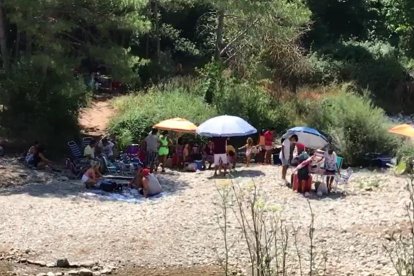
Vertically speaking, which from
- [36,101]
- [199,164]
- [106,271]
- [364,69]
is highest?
[364,69]

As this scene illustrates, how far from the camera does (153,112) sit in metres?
20.9

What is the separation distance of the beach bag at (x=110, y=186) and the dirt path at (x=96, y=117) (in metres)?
5.69

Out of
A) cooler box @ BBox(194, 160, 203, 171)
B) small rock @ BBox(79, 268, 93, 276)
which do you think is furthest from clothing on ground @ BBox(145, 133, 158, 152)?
small rock @ BBox(79, 268, 93, 276)

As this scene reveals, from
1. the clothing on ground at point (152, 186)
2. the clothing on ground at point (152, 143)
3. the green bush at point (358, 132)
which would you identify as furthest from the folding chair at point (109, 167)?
the green bush at point (358, 132)

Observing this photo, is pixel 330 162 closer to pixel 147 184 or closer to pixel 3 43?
pixel 147 184

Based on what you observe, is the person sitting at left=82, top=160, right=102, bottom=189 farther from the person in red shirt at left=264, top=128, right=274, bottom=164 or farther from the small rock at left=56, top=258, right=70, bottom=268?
the person in red shirt at left=264, top=128, right=274, bottom=164

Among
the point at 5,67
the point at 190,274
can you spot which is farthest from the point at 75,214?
the point at 5,67

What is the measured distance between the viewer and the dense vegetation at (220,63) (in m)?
18.6

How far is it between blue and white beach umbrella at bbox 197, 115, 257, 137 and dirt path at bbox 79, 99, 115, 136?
5.29 m

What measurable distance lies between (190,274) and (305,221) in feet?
10.3

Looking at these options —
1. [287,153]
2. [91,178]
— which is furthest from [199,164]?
[91,178]

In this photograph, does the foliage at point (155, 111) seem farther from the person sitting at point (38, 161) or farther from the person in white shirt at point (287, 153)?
the person in white shirt at point (287, 153)

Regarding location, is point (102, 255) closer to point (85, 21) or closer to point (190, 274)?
point (190, 274)

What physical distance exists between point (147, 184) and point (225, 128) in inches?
102
